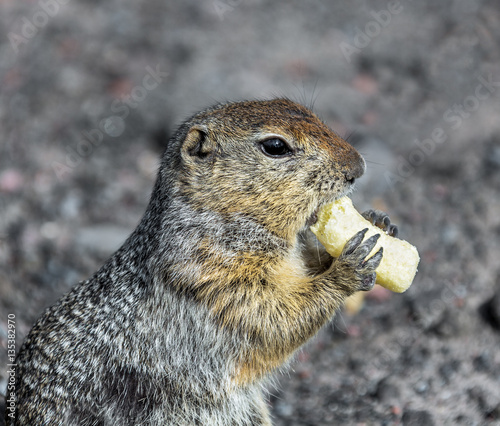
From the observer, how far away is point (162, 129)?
718 cm

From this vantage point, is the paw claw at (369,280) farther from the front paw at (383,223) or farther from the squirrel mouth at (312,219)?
the front paw at (383,223)

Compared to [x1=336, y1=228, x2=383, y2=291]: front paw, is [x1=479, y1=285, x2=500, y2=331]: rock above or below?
above

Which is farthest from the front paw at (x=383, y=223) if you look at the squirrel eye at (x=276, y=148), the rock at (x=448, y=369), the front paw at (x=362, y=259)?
the rock at (x=448, y=369)

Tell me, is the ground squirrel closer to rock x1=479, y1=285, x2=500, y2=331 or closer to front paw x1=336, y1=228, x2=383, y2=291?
front paw x1=336, y1=228, x2=383, y2=291

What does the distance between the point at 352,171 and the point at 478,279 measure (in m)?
2.51

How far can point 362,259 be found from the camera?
348 centimetres

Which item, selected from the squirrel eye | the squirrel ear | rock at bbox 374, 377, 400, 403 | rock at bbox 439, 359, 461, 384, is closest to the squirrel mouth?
the squirrel eye

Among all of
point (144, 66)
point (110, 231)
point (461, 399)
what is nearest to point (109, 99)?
point (144, 66)

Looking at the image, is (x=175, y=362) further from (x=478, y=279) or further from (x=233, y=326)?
(x=478, y=279)

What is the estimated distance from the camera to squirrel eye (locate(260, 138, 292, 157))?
138 inches

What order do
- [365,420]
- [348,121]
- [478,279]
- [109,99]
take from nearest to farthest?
1. [365,420]
2. [478,279]
3. [348,121]
4. [109,99]

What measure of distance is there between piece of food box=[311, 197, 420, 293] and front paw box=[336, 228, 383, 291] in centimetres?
10

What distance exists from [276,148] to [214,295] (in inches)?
32.7

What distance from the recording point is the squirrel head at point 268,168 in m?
3.45
